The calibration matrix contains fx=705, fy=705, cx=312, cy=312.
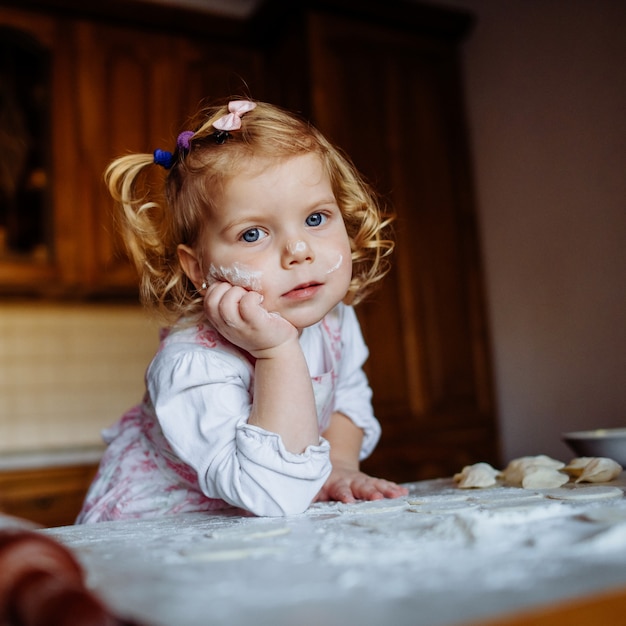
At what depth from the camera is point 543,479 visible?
77 cm

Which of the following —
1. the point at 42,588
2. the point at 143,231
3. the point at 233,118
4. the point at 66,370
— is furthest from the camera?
the point at 66,370

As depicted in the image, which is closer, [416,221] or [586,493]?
[586,493]

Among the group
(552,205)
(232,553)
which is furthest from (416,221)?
(232,553)

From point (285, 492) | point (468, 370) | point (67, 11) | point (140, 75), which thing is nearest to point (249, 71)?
point (140, 75)

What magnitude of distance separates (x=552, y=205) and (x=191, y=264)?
177 centimetres

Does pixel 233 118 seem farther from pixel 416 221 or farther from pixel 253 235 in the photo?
pixel 416 221

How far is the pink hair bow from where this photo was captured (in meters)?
0.91

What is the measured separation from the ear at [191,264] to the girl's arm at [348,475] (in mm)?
312

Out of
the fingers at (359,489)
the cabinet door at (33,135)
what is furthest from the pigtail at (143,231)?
the cabinet door at (33,135)

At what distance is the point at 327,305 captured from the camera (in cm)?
88

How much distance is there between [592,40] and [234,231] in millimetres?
1882

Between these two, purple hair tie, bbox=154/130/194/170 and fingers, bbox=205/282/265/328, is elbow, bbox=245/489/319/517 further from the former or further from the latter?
purple hair tie, bbox=154/130/194/170

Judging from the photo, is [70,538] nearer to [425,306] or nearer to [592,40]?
[425,306]

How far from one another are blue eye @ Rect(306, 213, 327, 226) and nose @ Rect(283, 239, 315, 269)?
0.18 ft
